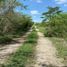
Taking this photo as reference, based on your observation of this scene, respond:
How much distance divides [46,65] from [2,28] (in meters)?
21.4

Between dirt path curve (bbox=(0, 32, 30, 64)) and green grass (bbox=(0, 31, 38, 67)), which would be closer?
green grass (bbox=(0, 31, 38, 67))

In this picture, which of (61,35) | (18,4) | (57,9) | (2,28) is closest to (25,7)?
(18,4)

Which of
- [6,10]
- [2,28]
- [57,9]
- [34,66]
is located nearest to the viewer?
[34,66]

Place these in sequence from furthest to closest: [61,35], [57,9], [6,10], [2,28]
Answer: [57,9]
[61,35]
[2,28]
[6,10]

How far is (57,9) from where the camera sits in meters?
61.0

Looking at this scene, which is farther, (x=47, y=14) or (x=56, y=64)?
(x=47, y=14)

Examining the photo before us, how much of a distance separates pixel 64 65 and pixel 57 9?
4896cm

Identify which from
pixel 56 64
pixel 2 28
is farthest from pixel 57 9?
pixel 56 64

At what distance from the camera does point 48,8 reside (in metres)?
63.4

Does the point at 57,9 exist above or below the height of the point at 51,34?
above

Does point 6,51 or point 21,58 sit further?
point 6,51

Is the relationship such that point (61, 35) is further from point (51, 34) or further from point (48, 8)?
→ point (48, 8)

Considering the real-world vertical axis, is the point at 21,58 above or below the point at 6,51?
above

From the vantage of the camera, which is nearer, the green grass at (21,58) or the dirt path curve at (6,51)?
the green grass at (21,58)
